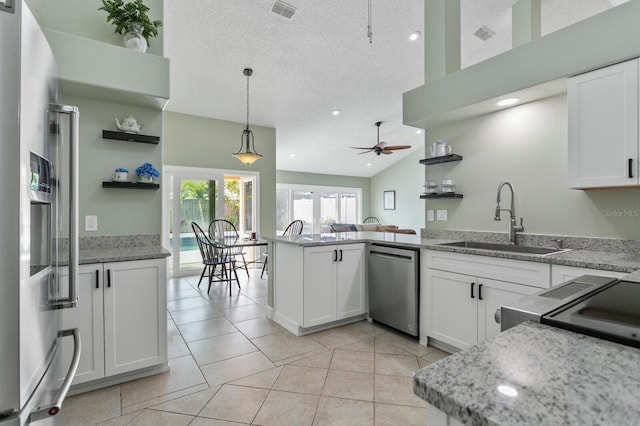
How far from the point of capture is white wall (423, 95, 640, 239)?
2287 millimetres

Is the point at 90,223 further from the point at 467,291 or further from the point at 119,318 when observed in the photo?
the point at 467,291

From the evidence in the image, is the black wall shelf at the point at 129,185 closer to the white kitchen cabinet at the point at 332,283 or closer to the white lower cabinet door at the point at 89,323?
the white lower cabinet door at the point at 89,323

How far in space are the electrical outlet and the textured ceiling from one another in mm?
2282

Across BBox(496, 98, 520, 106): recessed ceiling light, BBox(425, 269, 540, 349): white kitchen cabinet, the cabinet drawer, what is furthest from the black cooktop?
BBox(496, 98, 520, 106): recessed ceiling light

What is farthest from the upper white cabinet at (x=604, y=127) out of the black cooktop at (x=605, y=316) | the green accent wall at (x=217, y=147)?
the green accent wall at (x=217, y=147)

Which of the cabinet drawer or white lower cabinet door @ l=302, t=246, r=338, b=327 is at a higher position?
the cabinet drawer

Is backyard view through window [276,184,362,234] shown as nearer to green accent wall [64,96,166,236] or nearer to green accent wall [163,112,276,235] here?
green accent wall [163,112,276,235]

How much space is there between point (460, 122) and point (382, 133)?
14.9 feet

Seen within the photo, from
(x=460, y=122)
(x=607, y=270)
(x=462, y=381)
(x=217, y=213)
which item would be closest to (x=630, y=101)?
(x=607, y=270)

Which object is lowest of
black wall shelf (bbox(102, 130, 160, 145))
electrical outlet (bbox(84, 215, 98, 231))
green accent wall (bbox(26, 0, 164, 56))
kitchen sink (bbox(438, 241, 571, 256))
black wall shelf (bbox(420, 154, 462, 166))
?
kitchen sink (bbox(438, 241, 571, 256))

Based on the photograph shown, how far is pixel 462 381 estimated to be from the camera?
1.73ft

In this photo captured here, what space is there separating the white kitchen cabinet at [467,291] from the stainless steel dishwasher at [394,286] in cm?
9

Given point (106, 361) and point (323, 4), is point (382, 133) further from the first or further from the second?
point (106, 361)

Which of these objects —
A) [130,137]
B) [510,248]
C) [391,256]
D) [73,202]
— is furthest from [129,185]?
[510,248]
